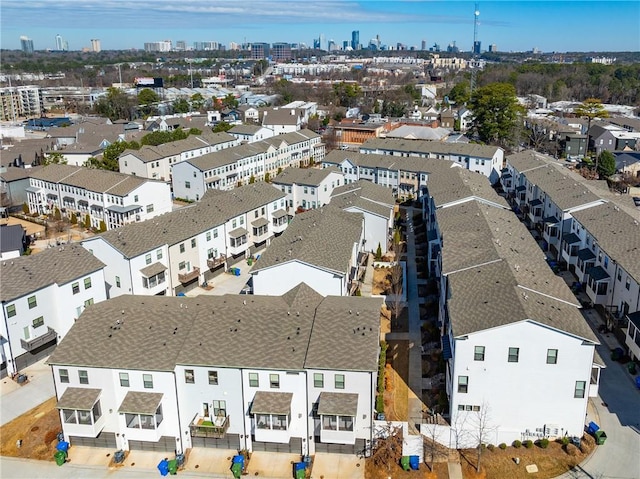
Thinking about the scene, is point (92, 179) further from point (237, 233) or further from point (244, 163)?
point (237, 233)

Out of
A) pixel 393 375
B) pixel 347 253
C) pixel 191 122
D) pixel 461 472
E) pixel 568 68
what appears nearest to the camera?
pixel 461 472

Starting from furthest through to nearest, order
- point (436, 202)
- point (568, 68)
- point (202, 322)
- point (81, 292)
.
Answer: point (568, 68) < point (436, 202) < point (81, 292) < point (202, 322)

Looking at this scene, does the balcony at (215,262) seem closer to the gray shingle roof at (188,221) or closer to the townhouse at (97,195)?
the gray shingle roof at (188,221)

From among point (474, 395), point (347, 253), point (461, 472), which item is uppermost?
point (347, 253)

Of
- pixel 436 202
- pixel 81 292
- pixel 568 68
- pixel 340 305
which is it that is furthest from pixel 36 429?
pixel 568 68

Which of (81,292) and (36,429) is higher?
(81,292)

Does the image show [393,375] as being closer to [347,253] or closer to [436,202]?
[347,253]

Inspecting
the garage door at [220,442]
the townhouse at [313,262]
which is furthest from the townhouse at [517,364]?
the garage door at [220,442]
